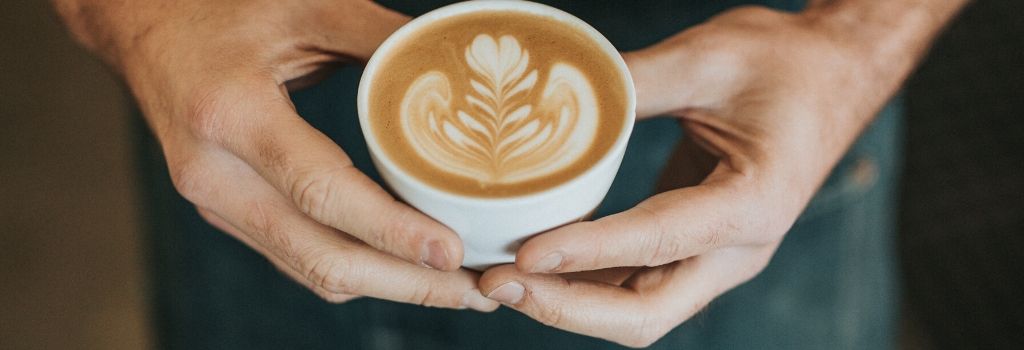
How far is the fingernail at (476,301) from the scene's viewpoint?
0.85m

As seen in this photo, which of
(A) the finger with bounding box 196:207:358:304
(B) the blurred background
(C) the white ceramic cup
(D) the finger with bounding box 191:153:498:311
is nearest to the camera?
(C) the white ceramic cup

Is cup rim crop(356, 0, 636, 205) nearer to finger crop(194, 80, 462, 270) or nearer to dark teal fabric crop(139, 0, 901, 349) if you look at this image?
finger crop(194, 80, 462, 270)

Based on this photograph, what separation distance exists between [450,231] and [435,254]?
0.8 inches

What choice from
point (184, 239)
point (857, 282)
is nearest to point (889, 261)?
point (857, 282)

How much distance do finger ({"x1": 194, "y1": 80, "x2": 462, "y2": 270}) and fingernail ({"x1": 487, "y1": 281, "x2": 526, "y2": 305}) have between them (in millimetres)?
→ 70

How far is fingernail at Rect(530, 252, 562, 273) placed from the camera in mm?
743

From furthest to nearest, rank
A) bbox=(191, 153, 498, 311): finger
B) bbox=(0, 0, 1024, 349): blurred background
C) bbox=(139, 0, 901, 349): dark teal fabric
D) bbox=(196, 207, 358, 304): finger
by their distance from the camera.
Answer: bbox=(0, 0, 1024, 349): blurred background
bbox=(139, 0, 901, 349): dark teal fabric
bbox=(196, 207, 358, 304): finger
bbox=(191, 153, 498, 311): finger

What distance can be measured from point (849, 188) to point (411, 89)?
59cm

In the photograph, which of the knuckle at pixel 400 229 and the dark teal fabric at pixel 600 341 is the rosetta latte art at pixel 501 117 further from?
the dark teal fabric at pixel 600 341

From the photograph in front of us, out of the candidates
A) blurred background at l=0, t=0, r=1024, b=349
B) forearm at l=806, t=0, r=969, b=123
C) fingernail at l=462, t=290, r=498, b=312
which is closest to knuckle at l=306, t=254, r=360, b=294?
fingernail at l=462, t=290, r=498, b=312

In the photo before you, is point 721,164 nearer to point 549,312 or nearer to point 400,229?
point 549,312

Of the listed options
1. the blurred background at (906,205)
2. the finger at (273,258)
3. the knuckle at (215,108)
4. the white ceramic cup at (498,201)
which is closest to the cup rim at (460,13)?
the white ceramic cup at (498,201)

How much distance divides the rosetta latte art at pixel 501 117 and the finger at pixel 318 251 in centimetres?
11

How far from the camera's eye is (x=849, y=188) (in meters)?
1.12
